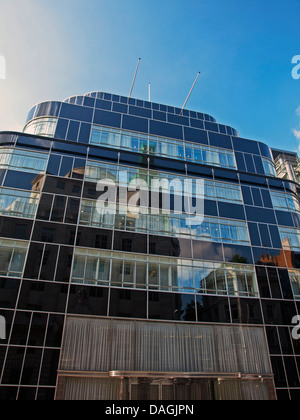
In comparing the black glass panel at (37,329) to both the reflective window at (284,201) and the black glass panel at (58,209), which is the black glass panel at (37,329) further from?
the reflective window at (284,201)

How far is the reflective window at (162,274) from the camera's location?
20984mm

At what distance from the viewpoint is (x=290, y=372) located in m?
20.3

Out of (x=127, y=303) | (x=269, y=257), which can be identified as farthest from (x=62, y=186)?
(x=269, y=257)

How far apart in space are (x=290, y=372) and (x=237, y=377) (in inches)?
173

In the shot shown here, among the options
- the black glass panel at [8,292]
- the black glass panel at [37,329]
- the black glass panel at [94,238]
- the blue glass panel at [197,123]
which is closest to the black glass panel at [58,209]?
the black glass panel at [94,238]

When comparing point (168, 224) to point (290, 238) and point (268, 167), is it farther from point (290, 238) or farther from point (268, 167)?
point (268, 167)

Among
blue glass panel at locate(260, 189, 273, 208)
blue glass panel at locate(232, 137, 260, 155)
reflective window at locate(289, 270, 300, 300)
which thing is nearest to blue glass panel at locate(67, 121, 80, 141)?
blue glass panel at locate(232, 137, 260, 155)

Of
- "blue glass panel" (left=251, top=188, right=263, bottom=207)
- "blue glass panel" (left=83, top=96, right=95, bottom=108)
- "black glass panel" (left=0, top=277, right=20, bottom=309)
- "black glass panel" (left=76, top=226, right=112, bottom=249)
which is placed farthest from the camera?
"blue glass panel" (left=83, top=96, right=95, bottom=108)

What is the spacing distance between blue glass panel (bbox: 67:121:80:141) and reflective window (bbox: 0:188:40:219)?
695 cm

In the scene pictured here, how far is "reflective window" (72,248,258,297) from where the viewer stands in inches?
826

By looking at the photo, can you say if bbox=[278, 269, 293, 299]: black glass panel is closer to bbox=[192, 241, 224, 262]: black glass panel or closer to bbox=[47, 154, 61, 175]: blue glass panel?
bbox=[192, 241, 224, 262]: black glass panel

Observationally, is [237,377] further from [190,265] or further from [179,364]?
[190,265]

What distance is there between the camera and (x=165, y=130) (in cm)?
3039

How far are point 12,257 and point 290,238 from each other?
945 inches
